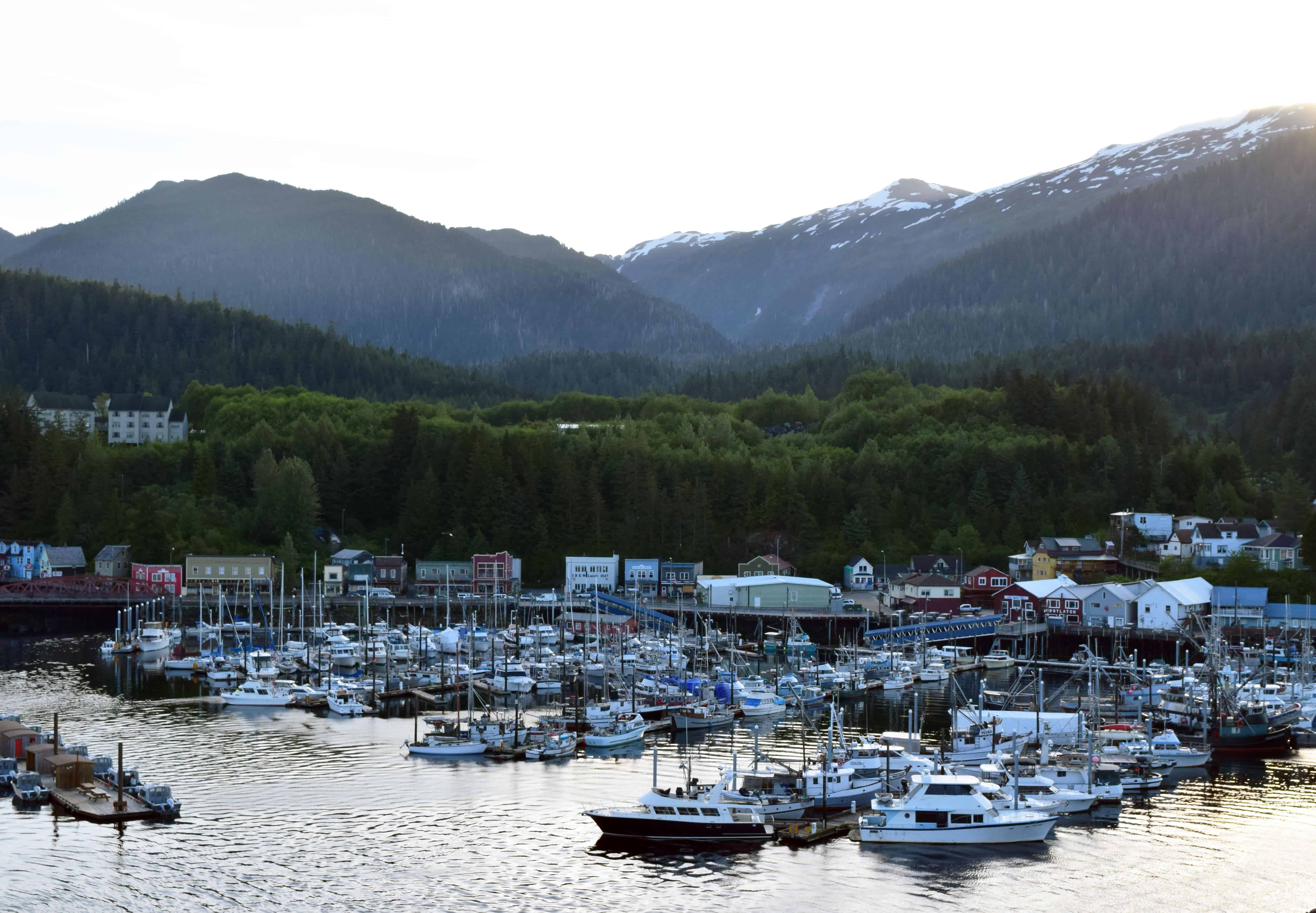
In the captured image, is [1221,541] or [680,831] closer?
[680,831]

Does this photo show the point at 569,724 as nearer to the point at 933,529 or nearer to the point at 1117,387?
the point at 933,529

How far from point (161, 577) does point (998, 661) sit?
1963 inches

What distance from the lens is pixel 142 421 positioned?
13225 centimetres

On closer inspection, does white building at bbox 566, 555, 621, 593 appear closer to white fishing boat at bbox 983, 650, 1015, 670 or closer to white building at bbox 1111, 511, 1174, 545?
white fishing boat at bbox 983, 650, 1015, 670

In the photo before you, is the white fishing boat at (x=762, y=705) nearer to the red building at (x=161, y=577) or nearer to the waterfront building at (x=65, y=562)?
the red building at (x=161, y=577)

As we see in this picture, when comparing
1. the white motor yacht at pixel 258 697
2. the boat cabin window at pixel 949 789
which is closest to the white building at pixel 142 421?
the white motor yacht at pixel 258 697

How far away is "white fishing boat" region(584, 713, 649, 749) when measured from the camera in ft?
154

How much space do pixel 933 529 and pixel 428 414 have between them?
55.3m

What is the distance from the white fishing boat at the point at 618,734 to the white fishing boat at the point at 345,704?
10590 millimetres

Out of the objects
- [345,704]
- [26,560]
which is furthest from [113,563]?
[345,704]

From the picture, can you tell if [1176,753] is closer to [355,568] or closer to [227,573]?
[355,568]

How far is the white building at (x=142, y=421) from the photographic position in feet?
431

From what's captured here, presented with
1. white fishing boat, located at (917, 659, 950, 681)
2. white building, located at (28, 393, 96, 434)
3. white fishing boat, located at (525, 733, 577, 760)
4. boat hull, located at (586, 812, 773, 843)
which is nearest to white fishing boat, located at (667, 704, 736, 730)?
white fishing boat, located at (525, 733, 577, 760)

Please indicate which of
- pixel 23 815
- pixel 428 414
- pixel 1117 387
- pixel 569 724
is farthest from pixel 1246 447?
pixel 23 815
